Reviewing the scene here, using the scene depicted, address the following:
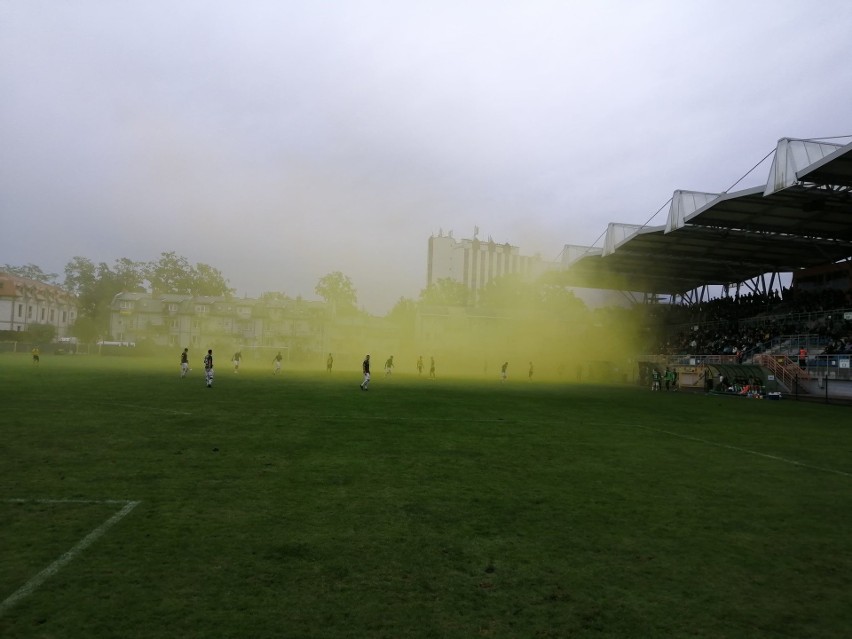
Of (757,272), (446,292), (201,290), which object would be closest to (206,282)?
(201,290)

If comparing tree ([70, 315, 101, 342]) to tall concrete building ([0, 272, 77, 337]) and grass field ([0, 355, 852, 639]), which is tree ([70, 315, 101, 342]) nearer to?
tall concrete building ([0, 272, 77, 337])

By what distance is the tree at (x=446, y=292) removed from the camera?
3964 inches

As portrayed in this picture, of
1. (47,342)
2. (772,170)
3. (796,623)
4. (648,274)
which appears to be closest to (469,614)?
(796,623)

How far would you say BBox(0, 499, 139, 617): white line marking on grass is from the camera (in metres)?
3.92

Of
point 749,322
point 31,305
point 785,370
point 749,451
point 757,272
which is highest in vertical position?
point 757,272

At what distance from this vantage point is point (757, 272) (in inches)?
1940

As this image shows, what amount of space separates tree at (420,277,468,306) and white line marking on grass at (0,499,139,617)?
305 ft

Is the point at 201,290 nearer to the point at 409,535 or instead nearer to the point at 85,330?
the point at 85,330

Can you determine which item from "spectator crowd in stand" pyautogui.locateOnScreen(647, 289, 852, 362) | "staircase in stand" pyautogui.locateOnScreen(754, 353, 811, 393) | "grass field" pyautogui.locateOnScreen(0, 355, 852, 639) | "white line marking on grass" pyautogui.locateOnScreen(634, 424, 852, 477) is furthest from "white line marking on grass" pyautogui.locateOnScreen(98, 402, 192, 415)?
"spectator crowd in stand" pyautogui.locateOnScreen(647, 289, 852, 362)

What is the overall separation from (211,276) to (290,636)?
335ft

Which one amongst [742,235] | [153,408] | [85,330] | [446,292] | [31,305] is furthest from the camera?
[446,292]

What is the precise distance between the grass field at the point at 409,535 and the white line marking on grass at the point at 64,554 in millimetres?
20

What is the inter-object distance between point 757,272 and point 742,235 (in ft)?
48.2

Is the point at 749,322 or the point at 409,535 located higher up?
the point at 749,322
